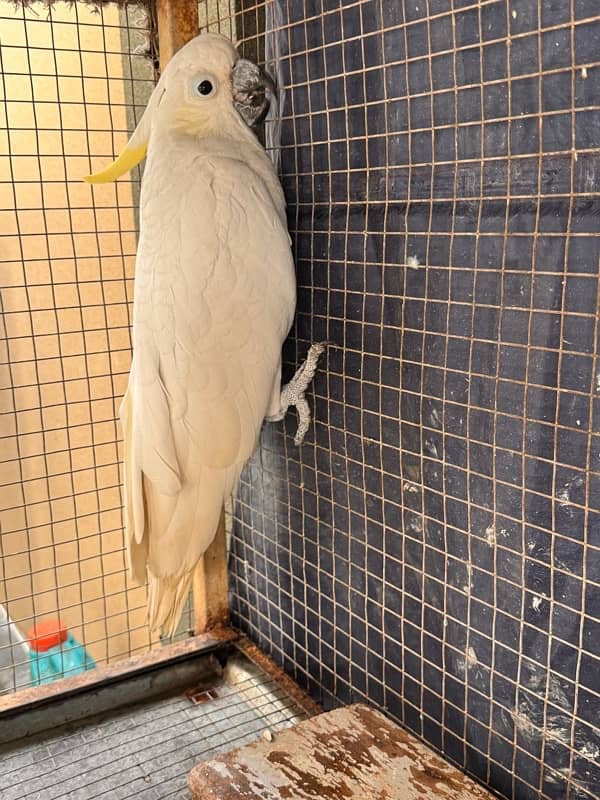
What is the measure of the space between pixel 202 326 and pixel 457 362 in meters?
0.50

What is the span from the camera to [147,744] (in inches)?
64.9

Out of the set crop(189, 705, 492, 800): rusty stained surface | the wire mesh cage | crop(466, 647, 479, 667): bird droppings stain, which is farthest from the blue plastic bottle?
crop(466, 647, 479, 667): bird droppings stain

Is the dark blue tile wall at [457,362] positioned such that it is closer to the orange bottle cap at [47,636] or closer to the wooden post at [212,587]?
the wooden post at [212,587]

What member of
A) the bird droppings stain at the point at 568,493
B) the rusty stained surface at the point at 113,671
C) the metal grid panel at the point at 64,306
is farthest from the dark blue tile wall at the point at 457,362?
the metal grid panel at the point at 64,306

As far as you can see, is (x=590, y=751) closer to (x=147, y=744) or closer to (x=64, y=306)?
(x=147, y=744)

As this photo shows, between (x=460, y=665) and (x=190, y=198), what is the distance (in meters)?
0.96

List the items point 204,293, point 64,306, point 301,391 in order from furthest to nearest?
point 64,306 < point 301,391 < point 204,293

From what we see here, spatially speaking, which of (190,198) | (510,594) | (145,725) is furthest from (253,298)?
(145,725)

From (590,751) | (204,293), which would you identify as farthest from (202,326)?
(590,751)

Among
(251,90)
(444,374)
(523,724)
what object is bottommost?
(523,724)

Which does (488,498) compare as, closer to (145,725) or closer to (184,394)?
(184,394)

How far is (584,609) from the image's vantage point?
1.04m

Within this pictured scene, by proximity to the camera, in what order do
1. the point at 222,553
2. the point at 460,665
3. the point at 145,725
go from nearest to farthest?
the point at 460,665
the point at 145,725
the point at 222,553

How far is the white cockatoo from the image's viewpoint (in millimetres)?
1391
